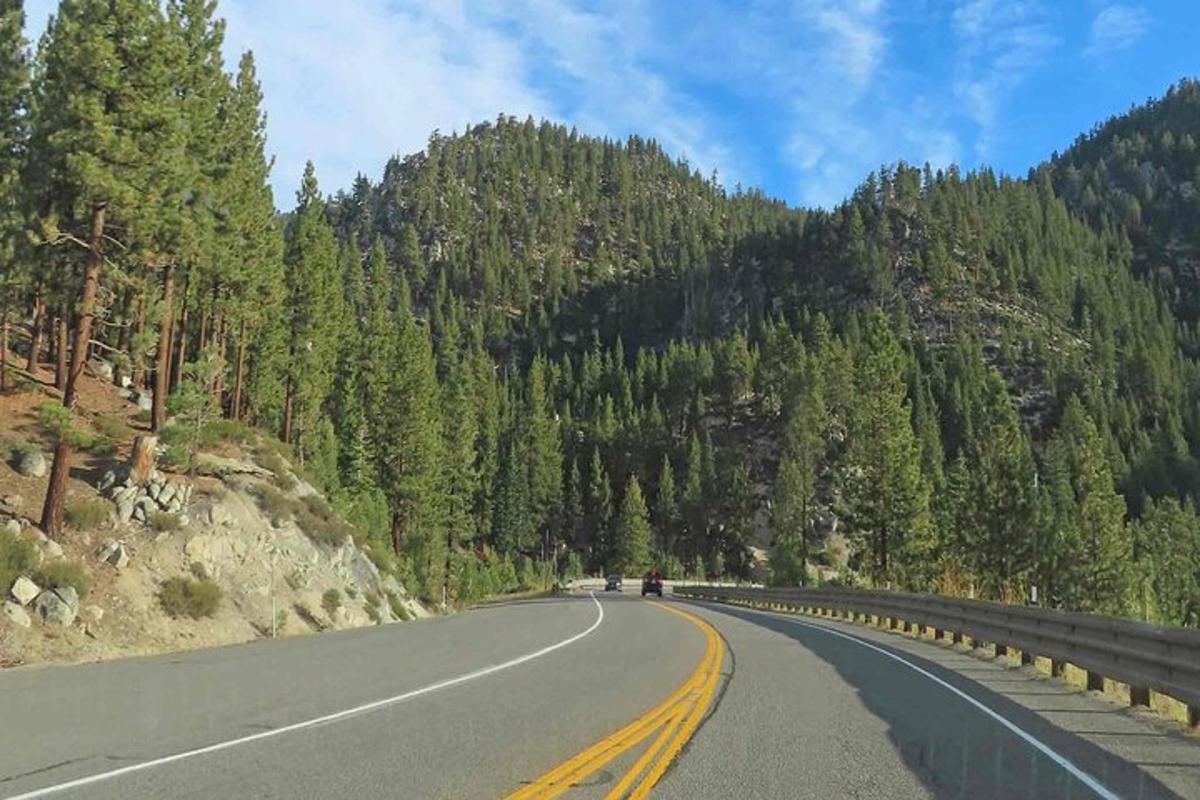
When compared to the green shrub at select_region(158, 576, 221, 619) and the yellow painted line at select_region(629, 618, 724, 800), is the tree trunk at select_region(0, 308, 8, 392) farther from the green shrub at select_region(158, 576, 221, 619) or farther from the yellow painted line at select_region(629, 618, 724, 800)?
the yellow painted line at select_region(629, 618, 724, 800)

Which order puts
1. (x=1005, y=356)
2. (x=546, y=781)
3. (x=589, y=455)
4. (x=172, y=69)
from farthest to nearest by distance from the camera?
(x=1005, y=356)
(x=589, y=455)
(x=172, y=69)
(x=546, y=781)

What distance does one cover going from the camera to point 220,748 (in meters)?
8.34

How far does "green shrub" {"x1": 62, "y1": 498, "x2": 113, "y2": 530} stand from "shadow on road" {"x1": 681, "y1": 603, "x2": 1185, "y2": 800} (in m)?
18.0

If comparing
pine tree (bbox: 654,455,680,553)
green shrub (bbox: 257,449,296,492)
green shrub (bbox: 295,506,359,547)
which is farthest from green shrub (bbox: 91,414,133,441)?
pine tree (bbox: 654,455,680,553)

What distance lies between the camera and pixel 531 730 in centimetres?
930

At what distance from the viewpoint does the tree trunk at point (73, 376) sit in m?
21.2

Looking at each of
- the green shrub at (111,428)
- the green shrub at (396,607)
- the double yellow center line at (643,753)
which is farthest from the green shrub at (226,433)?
the double yellow center line at (643,753)

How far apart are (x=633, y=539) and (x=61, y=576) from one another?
320 ft

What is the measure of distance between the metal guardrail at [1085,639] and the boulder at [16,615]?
18.4 metres

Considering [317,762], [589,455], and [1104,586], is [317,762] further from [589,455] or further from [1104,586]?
[589,455]

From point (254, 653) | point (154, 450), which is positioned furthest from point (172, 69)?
point (254, 653)

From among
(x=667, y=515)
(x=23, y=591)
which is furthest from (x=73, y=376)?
(x=667, y=515)

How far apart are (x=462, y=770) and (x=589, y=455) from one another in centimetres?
13880

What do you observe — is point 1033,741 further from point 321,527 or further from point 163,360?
point 163,360
